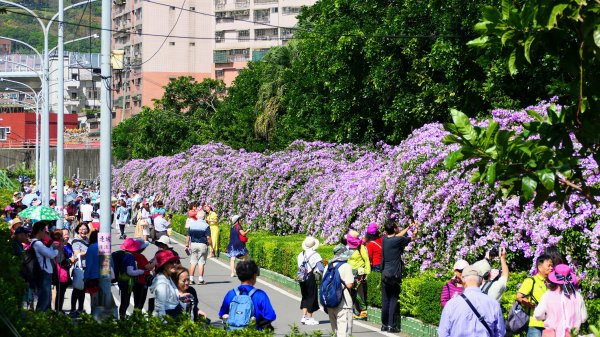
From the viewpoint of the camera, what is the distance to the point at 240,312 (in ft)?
37.0

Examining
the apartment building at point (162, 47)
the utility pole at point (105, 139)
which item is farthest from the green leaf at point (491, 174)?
the apartment building at point (162, 47)

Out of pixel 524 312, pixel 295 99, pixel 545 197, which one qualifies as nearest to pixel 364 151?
pixel 295 99

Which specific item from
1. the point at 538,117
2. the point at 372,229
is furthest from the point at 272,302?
the point at 538,117

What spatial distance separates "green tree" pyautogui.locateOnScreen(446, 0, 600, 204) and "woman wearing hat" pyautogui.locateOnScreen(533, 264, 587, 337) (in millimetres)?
5809

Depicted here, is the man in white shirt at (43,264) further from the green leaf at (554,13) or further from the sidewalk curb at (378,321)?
the green leaf at (554,13)

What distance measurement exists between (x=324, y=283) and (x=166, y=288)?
14.2ft

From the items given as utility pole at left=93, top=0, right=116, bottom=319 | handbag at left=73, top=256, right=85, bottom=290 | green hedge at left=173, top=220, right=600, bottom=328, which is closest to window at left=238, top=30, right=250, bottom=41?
green hedge at left=173, top=220, right=600, bottom=328

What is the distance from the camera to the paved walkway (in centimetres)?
1981

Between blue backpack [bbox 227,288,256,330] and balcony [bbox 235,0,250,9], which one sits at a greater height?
balcony [bbox 235,0,250,9]

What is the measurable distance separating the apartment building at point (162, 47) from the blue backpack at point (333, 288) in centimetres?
9884

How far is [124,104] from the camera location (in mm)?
119250

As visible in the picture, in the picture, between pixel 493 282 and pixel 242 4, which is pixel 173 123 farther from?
pixel 493 282

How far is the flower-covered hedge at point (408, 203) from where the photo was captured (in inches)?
723

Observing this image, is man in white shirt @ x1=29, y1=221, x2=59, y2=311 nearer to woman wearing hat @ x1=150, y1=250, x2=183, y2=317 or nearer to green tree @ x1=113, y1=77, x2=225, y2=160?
woman wearing hat @ x1=150, y1=250, x2=183, y2=317
